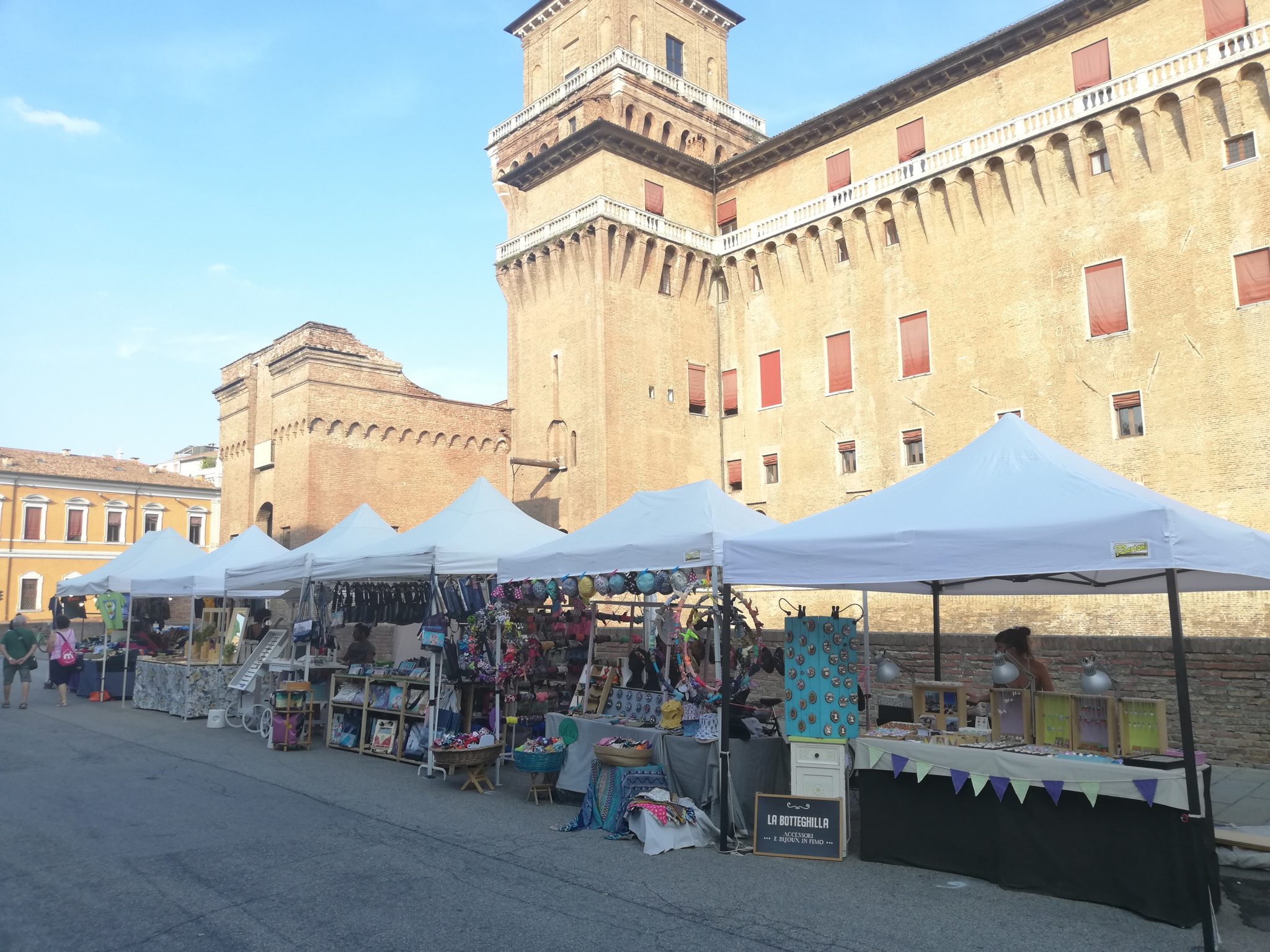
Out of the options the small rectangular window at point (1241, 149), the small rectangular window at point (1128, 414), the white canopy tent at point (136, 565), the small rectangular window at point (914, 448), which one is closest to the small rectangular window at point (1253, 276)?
the small rectangular window at point (1241, 149)

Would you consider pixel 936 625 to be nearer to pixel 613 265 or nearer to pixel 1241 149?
pixel 1241 149

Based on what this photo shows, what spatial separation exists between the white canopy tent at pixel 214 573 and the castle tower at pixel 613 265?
11.1 m

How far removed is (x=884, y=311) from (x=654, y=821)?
20417mm

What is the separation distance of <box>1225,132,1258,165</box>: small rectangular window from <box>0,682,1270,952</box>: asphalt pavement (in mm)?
18055

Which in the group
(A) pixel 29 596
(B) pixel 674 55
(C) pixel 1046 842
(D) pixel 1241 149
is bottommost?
(C) pixel 1046 842

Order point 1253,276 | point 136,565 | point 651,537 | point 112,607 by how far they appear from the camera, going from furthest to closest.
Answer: point 1253,276 → point 136,565 → point 112,607 → point 651,537

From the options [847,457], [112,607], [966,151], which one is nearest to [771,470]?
[847,457]

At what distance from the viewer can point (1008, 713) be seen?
6.58 m

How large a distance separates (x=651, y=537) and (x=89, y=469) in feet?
156

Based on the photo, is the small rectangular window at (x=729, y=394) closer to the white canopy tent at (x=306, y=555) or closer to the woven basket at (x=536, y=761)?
the white canopy tent at (x=306, y=555)

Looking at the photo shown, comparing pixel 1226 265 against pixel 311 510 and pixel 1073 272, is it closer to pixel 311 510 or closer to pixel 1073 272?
pixel 1073 272

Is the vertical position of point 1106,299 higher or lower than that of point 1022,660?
higher

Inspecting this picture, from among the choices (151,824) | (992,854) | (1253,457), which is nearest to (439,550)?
(151,824)

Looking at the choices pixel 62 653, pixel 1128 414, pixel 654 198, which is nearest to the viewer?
pixel 62 653
